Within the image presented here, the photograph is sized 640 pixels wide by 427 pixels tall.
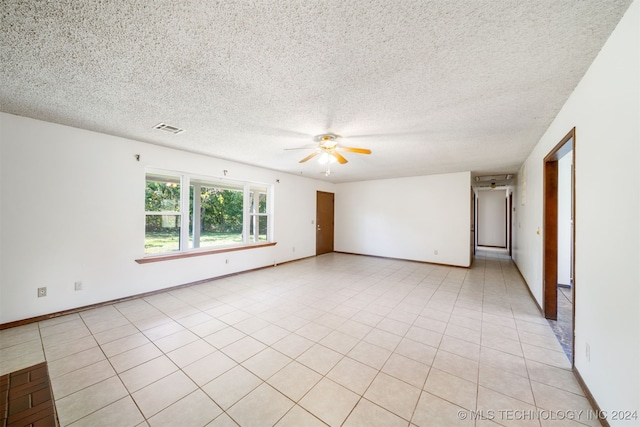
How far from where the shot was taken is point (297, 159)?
4691 mm

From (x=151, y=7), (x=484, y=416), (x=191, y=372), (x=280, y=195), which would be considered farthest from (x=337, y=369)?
(x=280, y=195)

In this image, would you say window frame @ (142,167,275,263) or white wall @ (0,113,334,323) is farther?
window frame @ (142,167,275,263)

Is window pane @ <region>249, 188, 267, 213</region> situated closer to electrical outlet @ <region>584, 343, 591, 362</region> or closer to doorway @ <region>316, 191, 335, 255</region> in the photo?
doorway @ <region>316, 191, 335, 255</region>

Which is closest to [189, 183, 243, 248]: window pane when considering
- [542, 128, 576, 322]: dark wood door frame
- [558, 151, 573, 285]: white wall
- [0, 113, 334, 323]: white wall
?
[0, 113, 334, 323]: white wall

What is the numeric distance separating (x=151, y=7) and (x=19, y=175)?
10.4 ft

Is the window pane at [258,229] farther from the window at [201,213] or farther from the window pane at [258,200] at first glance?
the window pane at [258,200]

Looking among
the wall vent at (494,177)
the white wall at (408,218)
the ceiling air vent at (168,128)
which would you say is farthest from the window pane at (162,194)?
the wall vent at (494,177)

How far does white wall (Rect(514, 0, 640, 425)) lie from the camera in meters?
1.22

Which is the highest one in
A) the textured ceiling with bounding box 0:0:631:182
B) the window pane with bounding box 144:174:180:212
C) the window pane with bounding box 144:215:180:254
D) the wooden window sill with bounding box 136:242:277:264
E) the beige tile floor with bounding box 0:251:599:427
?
the textured ceiling with bounding box 0:0:631:182

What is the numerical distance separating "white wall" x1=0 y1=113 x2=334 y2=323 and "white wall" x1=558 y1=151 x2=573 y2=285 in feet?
22.5

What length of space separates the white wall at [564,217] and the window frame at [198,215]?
19.5 feet

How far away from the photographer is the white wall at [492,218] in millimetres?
9516

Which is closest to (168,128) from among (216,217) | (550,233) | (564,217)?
(216,217)

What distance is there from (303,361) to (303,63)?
2590 mm
